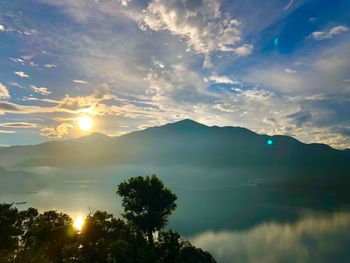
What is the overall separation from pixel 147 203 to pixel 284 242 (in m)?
106

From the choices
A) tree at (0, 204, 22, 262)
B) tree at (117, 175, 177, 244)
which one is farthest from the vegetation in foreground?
tree at (117, 175, 177, 244)

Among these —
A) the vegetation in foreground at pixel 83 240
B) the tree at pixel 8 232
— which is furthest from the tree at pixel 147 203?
the tree at pixel 8 232

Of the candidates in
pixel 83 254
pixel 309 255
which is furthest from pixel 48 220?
pixel 309 255

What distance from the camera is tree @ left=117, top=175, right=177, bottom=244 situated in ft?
149

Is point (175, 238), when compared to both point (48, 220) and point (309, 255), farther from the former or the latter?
point (309, 255)

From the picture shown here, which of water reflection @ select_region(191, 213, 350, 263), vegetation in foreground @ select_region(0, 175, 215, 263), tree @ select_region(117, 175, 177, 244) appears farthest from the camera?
water reflection @ select_region(191, 213, 350, 263)

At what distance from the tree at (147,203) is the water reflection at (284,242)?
213 feet

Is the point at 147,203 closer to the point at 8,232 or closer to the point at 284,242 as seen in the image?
the point at 8,232

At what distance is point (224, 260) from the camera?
336ft

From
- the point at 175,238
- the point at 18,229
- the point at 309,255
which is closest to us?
the point at 175,238

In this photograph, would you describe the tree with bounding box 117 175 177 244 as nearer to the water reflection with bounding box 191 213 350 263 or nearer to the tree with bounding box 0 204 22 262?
the tree with bounding box 0 204 22 262

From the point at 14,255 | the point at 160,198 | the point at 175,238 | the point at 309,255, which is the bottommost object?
the point at 309,255

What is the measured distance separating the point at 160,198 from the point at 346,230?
143m

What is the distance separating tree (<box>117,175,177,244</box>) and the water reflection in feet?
213
